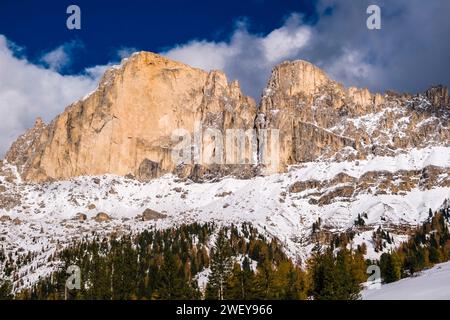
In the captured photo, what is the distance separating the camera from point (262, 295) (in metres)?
84.4

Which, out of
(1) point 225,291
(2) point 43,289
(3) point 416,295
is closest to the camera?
(3) point 416,295

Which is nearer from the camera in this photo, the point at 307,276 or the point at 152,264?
the point at 307,276

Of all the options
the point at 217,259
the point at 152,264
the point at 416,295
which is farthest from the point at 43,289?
the point at 416,295

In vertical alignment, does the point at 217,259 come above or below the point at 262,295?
above

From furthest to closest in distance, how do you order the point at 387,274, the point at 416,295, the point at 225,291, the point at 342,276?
the point at 387,274, the point at 225,291, the point at 342,276, the point at 416,295

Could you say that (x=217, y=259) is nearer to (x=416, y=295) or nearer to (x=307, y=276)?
(x=307, y=276)
